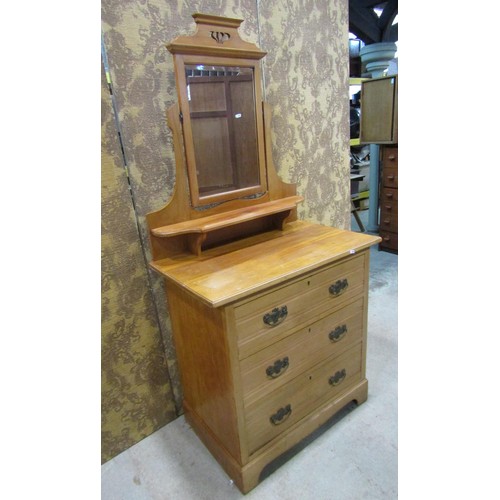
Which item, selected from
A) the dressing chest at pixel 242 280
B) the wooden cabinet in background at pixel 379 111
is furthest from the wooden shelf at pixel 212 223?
the wooden cabinet in background at pixel 379 111

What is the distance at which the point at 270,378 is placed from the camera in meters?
1.28

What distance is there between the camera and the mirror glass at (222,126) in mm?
1302

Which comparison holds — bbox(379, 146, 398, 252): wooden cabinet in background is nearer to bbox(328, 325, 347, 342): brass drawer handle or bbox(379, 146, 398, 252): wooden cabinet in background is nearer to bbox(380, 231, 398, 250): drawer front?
bbox(380, 231, 398, 250): drawer front

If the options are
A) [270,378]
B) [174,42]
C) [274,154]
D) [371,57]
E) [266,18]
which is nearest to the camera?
[174,42]

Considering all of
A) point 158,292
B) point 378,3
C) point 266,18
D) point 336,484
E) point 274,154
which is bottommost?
point 336,484

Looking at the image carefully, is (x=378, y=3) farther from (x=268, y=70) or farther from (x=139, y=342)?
Answer: (x=139, y=342)

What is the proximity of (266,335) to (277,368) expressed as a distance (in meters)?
0.16

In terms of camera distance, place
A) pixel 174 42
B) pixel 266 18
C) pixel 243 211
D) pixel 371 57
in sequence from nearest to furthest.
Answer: pixel 174 42, pixel 243 211, pixel 266 18, pixel 371 57

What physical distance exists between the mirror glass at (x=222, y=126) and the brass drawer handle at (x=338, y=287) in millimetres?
543

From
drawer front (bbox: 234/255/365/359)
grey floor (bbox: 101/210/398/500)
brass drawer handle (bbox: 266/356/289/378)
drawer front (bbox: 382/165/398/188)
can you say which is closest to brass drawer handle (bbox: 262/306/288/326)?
drawer front (bbox: 234/255/365/359)

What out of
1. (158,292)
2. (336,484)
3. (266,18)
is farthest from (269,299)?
(266,18)

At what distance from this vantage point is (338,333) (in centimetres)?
149

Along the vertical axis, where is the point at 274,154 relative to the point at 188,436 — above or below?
above

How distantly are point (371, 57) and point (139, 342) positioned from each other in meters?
3.90
